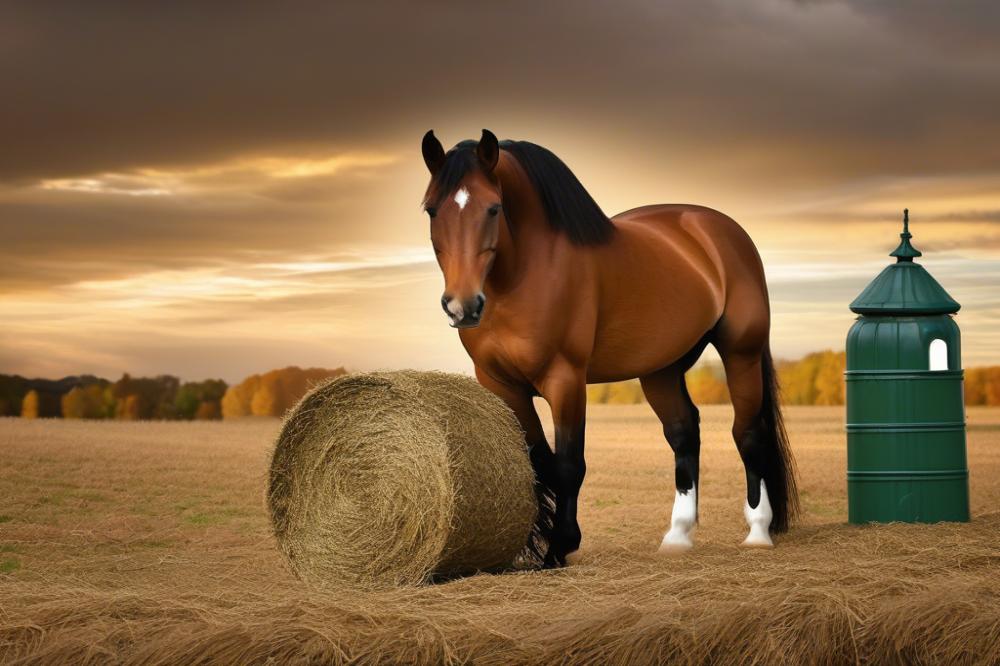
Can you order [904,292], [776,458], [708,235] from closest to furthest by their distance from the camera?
[708,235]
[776,458]
[904,292]

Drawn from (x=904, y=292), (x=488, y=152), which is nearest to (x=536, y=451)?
(x=488, y=152)

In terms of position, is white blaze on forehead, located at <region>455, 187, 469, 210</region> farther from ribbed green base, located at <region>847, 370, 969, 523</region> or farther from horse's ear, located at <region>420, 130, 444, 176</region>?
ribbed green base, located at <region>847, 370, 969, 523</region>

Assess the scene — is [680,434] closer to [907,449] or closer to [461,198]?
[907,449]

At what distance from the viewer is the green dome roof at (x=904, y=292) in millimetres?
8211

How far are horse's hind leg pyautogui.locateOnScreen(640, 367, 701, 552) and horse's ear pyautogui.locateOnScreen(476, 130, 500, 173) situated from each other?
220 cm

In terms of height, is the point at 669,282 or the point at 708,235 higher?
the point at 708,235

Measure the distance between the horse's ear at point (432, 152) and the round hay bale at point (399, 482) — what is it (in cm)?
99

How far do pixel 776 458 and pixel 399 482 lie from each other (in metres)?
2.99

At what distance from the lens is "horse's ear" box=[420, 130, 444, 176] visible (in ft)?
18.0

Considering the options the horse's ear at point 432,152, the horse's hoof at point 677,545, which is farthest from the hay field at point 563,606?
the horse's ear at point 432,152

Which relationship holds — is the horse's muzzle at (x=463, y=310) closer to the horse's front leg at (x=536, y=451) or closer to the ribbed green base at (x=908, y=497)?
the horse's front leg at (x=536, y=451)

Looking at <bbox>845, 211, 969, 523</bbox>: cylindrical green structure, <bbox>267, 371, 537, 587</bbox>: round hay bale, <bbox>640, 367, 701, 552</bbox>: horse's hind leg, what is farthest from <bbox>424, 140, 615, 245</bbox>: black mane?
<bbox>845, 211, 969, 523</bbox>: cylindrical green structure

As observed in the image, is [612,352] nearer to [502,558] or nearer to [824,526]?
[502,558]

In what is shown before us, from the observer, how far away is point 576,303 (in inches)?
231
